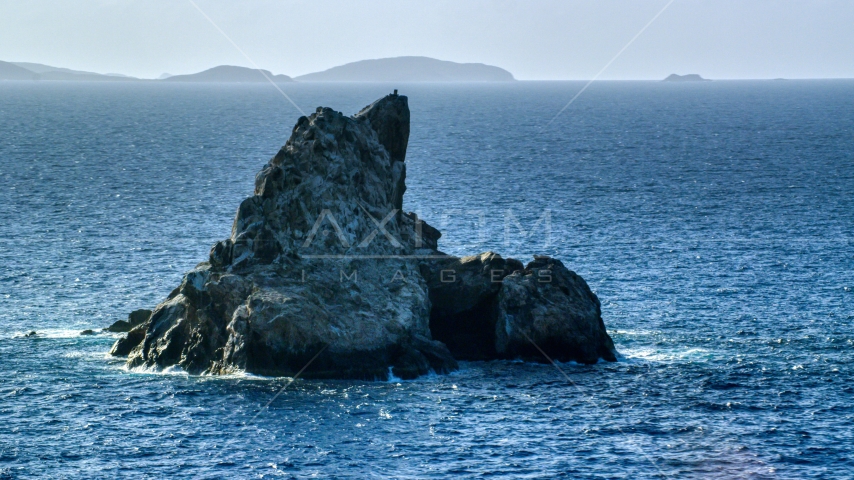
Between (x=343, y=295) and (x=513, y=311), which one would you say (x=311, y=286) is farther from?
(x=513, y=311)

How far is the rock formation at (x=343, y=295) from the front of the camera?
66.5 m

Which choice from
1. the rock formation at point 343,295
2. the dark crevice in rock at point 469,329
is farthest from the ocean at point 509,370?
the dark crevice in rock at point 469,329

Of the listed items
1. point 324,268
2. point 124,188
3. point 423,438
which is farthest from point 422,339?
point 124,188

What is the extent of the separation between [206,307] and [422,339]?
14710 mm

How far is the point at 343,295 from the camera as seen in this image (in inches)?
2746

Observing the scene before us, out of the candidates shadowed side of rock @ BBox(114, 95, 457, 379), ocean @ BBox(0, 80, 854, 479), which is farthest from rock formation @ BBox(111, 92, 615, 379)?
ocean @ BBox(0, 80, 854, 479)

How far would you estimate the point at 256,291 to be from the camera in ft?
221

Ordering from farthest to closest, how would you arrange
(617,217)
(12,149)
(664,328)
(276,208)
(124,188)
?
(12,149) < (124,188) < (617,217) < (664,328) < (276,208)

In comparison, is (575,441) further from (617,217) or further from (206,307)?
(617,217)

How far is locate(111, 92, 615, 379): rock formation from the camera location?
66500 mm

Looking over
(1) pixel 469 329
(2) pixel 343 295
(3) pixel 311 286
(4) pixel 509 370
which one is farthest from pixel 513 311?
(3) pixel 311 286

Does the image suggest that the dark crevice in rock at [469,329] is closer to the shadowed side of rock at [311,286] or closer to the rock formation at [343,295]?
the rock formation at [343,295]

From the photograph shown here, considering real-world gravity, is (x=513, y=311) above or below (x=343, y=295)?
below

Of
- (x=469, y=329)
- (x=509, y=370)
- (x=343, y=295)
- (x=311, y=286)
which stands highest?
(x=311, y=286)
